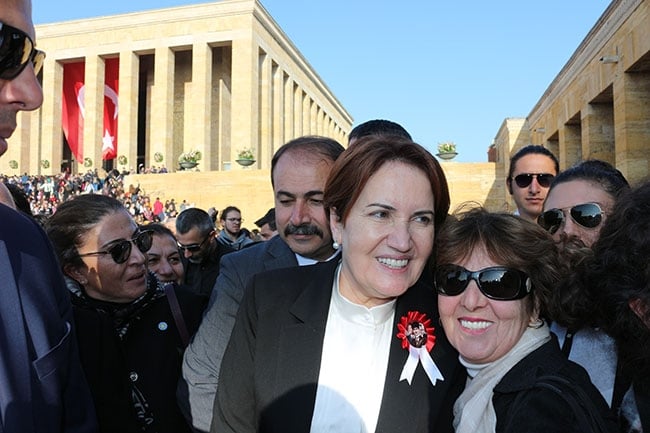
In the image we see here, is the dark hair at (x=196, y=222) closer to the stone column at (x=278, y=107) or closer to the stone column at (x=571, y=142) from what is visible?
the stone column at (x=571, y=142)

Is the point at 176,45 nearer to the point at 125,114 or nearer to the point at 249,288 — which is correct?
the point at 125,114

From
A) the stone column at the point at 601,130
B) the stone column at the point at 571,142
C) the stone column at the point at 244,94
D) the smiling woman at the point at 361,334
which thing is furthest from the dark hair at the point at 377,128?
the stone column at the point at 244,94

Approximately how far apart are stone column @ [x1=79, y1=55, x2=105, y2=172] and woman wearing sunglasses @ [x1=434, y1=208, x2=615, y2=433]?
1484 inches

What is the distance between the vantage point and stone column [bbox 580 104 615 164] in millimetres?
19219

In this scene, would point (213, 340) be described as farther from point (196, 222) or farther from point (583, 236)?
point (196, 222)

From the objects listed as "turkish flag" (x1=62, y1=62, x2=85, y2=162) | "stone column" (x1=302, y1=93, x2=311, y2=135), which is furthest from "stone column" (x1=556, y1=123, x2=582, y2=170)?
"turkish flag" (x1=62, y1=62, x2=85, y2=162)

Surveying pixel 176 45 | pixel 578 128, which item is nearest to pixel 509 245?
pixel 578 128

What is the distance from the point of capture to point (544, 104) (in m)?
25.4

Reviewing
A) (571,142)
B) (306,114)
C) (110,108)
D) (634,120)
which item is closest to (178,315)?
(634,120)

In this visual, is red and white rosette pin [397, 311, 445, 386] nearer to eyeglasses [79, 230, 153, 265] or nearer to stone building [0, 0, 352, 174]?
eyeglasses [79, 230, 153, 265]

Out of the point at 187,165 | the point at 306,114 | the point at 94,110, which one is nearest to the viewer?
the point at 187,165

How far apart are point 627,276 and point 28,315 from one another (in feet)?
6.13

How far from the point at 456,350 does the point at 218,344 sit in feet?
3.50

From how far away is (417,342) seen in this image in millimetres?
2105
